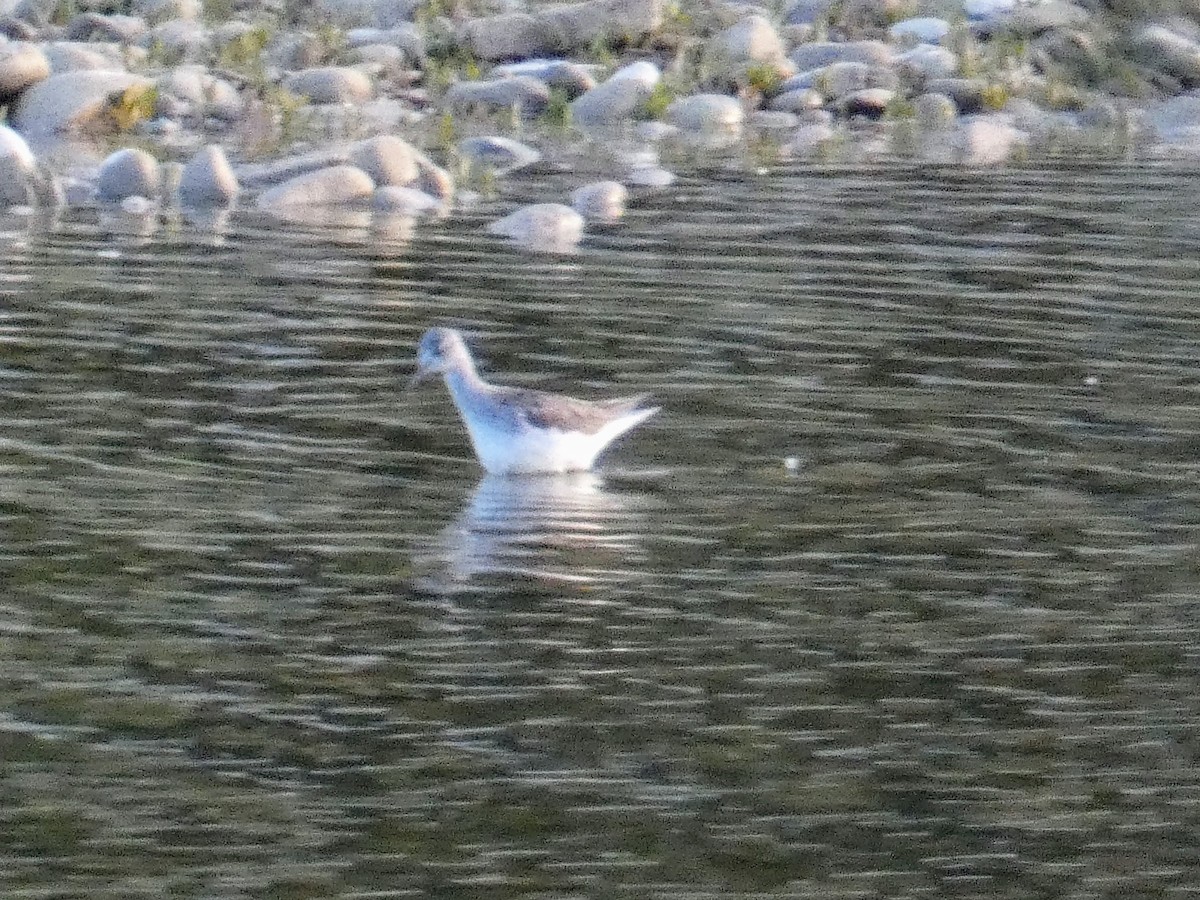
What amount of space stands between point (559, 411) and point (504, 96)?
17257mm

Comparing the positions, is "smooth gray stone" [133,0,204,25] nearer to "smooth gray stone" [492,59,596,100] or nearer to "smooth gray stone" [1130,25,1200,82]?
"smooth gray stone" [492,59,596,100]

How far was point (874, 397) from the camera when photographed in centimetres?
1512

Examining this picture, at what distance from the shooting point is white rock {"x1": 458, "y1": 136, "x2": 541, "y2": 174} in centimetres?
2655

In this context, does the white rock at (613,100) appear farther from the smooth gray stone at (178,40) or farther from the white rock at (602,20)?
the smooth gray stone at (178,40)

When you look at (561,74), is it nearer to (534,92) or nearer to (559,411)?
(534,92)

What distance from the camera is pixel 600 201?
23.2 metres

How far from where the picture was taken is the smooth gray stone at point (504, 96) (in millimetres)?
30406

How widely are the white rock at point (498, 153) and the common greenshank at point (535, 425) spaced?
12785 mm

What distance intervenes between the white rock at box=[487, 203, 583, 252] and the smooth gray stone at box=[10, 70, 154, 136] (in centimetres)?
759

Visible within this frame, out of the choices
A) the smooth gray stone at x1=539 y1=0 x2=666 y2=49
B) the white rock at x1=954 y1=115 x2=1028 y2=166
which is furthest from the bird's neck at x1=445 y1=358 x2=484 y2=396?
the smooth gray stone at x1=539 y1=0 x2=666 y2=49

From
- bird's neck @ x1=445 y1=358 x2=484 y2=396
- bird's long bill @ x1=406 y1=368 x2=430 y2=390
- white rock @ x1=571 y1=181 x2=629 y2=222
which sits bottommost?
white rock @ x1=571 y1=181 x2=629 y2=222

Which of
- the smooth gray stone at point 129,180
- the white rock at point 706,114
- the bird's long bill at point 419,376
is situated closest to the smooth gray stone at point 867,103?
the white rock at point 706,114

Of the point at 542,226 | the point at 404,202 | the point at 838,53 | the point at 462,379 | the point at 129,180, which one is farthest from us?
the point at 838,53

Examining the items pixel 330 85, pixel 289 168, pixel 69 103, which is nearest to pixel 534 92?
pixel 330 85
